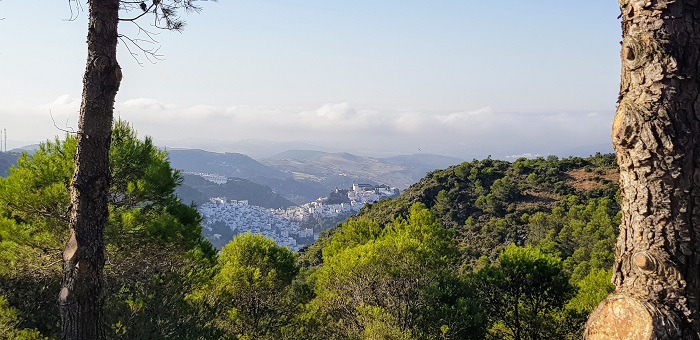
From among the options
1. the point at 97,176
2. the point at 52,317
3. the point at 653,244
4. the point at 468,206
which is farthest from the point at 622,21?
the point at 468,206

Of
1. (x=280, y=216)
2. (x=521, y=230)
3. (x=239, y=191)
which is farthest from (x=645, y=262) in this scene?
(x=239, y=191)

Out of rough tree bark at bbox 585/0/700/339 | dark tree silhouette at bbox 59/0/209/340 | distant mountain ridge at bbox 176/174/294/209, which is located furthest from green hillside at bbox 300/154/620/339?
distant mountain ridge at bbox 176/174/294/209

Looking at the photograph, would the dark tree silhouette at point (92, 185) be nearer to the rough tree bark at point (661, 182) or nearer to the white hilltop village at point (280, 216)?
the rough tree bark at point (661, 182)

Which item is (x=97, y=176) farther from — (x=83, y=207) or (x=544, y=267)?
(x=544, y=267)

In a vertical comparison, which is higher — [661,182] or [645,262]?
[661,182]

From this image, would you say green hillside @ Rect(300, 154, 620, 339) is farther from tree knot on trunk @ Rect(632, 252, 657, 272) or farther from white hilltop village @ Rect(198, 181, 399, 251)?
white hilltop village @ Rect(198, 181, 399, 251)

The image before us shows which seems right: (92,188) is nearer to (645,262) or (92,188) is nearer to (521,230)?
(645,262)
